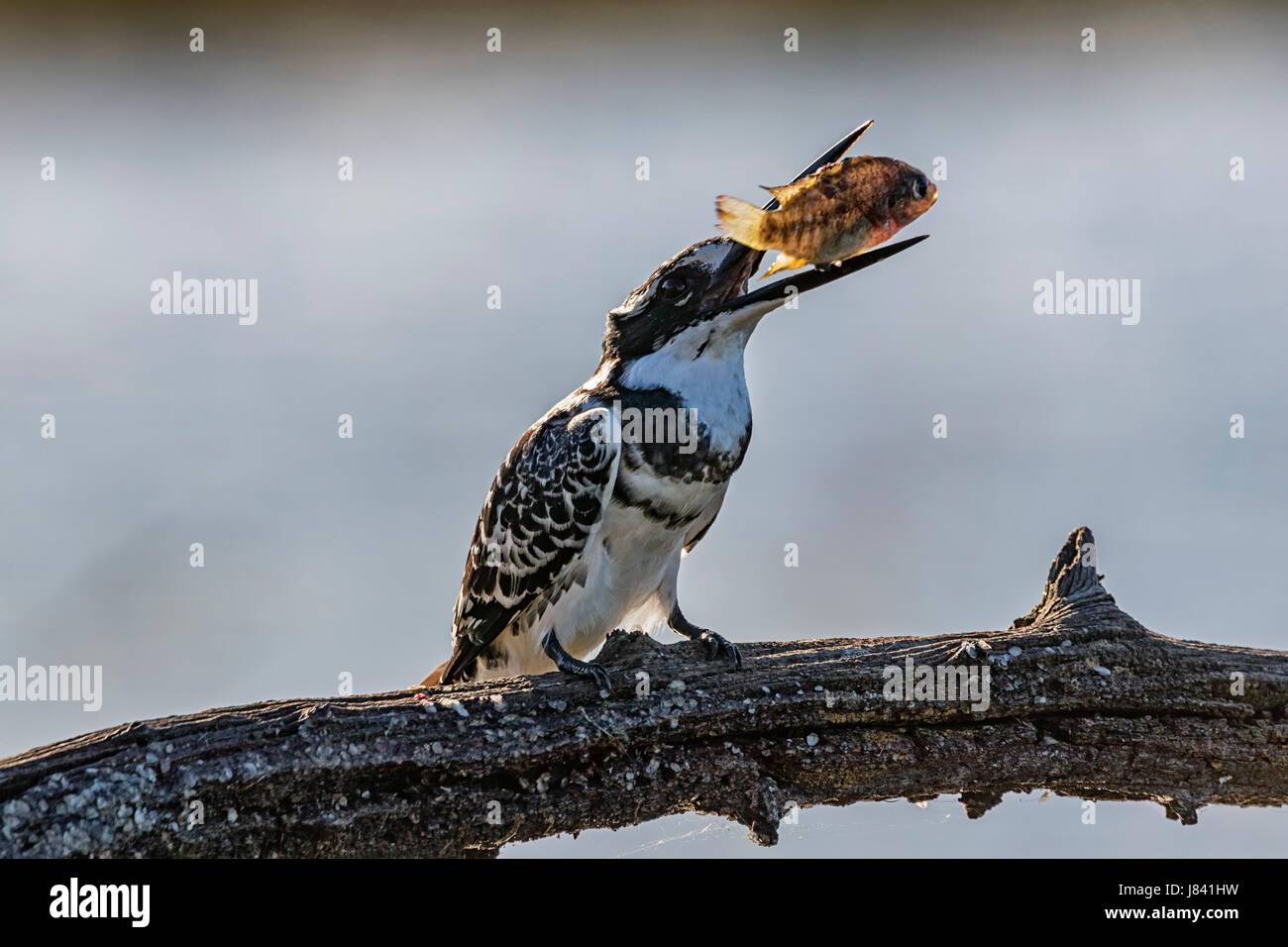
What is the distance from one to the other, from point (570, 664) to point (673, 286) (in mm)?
1669

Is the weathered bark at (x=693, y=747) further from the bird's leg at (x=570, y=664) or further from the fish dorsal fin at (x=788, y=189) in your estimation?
the fish dorsal fin at (x=788, y=189)

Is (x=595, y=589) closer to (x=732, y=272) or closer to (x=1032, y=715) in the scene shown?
(x=732, y=272)

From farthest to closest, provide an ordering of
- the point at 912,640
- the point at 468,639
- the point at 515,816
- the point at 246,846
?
the point at 468,639 → the point at 912,640 → the point at 515,816 → the point at 246,846

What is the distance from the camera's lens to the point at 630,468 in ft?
16.4

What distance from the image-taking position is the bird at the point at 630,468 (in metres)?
4.99

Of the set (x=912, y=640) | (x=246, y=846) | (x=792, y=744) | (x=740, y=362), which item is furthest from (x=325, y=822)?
(x=740, y=362)

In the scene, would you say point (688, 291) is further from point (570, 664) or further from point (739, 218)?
point (570, 664)

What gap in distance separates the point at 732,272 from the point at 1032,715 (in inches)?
83.6

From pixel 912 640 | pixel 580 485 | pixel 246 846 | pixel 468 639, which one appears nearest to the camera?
pixel 246 846

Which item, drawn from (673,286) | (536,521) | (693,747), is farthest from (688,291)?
(693,747)

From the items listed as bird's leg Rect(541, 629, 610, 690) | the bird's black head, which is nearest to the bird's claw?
bird's leg Rect(541, 629, 610, 690)

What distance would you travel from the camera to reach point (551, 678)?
4.37 metres

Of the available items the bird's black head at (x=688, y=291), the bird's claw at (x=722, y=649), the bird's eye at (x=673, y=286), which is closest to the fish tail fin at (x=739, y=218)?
the bird's black head at (x=688, y=291)

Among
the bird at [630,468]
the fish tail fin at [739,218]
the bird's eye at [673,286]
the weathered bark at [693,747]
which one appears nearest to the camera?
the weathered bark at [693,747]
